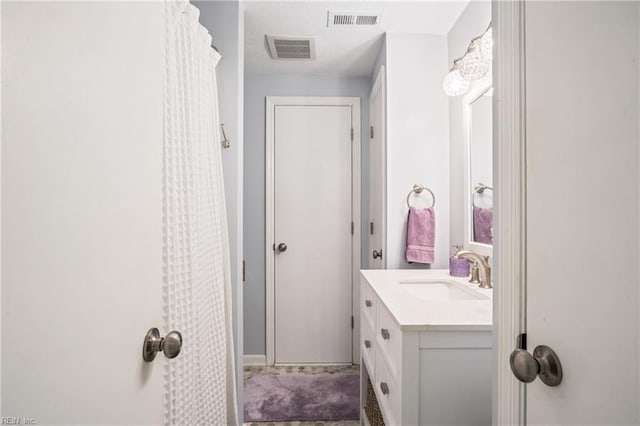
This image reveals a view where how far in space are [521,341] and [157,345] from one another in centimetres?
66

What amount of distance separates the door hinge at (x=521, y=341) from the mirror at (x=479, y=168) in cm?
104

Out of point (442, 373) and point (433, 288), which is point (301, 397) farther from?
point (442, 373)

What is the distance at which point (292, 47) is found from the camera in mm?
2154

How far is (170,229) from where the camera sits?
0.81m

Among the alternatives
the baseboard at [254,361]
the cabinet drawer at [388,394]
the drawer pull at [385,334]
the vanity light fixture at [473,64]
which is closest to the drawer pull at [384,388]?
the cabinet drawer at [388,394]

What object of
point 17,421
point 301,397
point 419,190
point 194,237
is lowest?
point 301,397

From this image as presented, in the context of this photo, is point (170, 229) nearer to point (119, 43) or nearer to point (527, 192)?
point (119, 43)

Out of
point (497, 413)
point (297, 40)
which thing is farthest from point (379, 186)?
point (497, 413)

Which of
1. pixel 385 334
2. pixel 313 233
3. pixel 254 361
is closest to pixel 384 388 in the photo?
pixel 385 334

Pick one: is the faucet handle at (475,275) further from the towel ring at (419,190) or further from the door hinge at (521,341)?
the door hinge at (521,341)

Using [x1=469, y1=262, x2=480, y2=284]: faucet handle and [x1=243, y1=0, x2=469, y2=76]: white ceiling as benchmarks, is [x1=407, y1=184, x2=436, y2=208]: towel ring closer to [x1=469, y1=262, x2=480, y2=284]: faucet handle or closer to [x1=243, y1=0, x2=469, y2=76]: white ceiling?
[x1=469, y1=262, x2=480, y2=284]: faucet handle

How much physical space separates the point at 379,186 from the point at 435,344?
4.49 feet

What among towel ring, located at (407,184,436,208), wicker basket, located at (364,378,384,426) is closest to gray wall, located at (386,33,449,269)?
towel ring, located at (407,184,436,208)

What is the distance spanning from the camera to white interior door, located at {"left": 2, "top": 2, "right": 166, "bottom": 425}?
1.11 ft
